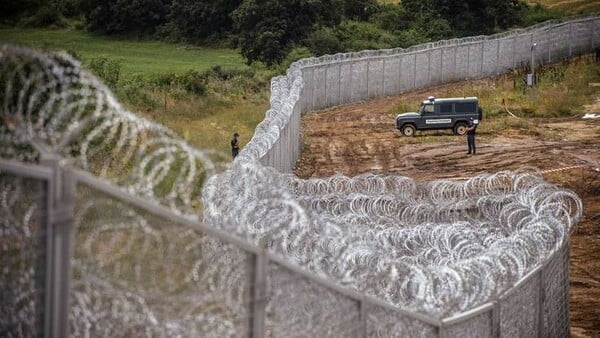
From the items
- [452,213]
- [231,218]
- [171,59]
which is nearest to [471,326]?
[231,218]

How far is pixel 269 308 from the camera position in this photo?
6.17 metres

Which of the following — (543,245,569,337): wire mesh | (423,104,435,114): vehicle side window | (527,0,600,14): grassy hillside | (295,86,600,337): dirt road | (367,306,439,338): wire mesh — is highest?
(527,0,600,14): grassy hillside

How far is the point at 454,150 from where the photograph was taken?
36.7 metres

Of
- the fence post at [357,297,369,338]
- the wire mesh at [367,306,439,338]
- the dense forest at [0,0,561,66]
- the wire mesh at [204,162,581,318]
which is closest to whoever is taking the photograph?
the fence post at [357,297,369,338]

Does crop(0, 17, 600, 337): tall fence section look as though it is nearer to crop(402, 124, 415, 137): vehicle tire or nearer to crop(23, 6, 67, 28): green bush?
crop(402, 124, 415, 137): vehicle tire

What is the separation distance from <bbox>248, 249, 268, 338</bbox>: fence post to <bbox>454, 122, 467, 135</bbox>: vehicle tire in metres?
34.5

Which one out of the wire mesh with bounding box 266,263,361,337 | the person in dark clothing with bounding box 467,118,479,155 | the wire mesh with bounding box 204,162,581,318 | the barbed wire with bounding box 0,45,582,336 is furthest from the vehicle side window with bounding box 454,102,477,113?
the wire mesh with bounding box 266,263,361,337

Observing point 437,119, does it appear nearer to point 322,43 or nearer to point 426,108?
→ point 426,108

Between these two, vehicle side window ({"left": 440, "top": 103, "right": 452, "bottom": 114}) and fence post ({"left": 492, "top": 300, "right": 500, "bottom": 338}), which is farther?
vehicle side window ({"left": 440, "top": 103, "right": 452, "bottom": 114})

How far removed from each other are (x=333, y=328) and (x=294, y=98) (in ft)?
85.5

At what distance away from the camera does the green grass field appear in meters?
58.3

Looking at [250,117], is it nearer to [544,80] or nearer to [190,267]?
[544,80]

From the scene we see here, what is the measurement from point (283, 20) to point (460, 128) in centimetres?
1743

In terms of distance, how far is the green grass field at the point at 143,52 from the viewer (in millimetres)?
58281
